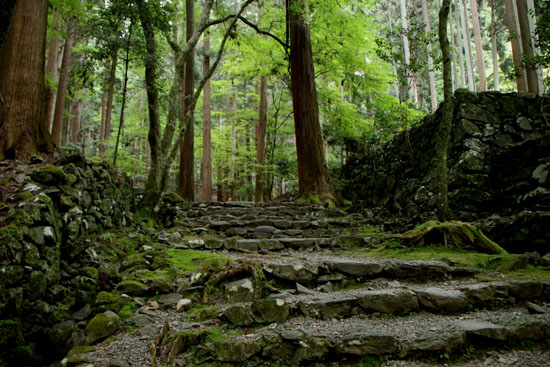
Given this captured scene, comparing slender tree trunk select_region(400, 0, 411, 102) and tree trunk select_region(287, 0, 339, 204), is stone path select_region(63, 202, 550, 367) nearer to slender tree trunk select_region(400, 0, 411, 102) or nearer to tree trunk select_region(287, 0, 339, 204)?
tree trunk select_region(287, 0, 339, 204)

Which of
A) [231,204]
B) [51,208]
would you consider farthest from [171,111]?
[51,208]

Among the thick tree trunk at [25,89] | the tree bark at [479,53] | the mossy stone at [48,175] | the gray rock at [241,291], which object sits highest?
the tree bark at [479,53]

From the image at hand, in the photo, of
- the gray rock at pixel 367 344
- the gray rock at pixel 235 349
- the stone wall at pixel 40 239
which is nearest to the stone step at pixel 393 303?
the gray rock at pixel 235 349

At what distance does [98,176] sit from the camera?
4.50 m

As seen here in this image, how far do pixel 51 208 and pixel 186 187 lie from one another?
21.5ft

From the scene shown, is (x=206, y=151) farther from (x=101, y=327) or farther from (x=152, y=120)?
(x=101, y=327)

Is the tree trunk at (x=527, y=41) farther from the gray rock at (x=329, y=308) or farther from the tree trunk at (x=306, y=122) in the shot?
the gray rock at (x=329, y=308)

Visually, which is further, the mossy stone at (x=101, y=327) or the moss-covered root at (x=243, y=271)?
the moss-covered root at (x=243, y=271)

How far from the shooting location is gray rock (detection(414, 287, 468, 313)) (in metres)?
2.72

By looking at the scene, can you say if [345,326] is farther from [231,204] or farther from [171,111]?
[231,204]

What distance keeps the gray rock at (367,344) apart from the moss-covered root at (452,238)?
2.64m

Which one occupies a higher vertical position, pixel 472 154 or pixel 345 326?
pixel 472 154

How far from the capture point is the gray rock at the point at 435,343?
2193mm


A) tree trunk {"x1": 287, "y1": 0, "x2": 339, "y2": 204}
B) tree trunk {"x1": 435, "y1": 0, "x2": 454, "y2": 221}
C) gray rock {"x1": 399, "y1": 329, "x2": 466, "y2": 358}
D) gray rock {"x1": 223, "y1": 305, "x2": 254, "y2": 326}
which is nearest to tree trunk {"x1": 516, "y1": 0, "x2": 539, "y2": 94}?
tree trunk {"x1": 435, "y1": 0, "x2": 454, "y2": 221}
